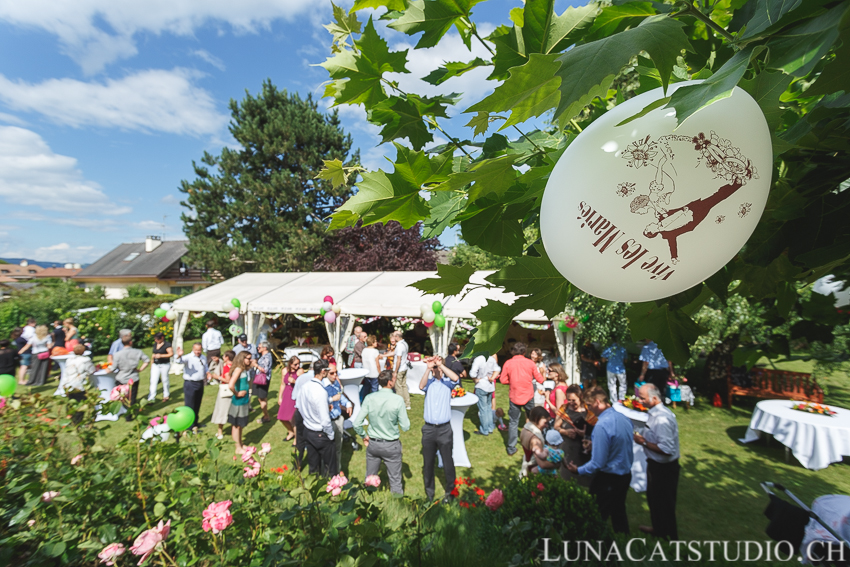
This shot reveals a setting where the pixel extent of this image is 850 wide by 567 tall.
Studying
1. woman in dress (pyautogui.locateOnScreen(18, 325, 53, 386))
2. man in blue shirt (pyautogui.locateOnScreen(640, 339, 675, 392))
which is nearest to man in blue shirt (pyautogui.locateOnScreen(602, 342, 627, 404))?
man in blue shirt (pyautogui.locateOnScreen(640, 339, 675, 392))

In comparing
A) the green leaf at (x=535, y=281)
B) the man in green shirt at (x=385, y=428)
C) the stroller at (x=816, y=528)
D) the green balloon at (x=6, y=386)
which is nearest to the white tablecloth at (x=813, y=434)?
the stroller at (x=816, y=528)

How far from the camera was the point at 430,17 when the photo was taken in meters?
0.86

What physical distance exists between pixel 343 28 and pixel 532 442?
4.35m

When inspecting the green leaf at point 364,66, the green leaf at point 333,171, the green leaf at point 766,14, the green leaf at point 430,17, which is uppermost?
the green leaf at point 430,17

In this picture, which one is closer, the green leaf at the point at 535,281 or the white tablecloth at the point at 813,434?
the green leaf at the point at 535,281

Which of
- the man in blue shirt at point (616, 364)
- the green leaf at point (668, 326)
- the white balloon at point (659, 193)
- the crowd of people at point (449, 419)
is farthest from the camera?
the man in blue shirt at point (616, 364)

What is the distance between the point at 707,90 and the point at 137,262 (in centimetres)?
4046

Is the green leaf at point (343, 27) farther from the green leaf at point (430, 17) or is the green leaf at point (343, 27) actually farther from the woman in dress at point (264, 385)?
the woman in dress at point (264, 385)

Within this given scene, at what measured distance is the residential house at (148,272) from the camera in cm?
3069

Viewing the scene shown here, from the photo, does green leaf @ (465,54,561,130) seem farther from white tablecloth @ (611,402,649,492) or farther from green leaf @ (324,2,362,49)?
A: white tablecloth @ (611,402,649,492)

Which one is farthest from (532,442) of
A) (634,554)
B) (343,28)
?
(343,28)

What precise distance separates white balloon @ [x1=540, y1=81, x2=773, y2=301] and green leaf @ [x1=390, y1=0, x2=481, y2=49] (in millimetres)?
384

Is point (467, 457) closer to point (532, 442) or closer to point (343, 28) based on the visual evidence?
point (532, 442)

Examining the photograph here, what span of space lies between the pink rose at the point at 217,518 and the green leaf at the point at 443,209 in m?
1.94
